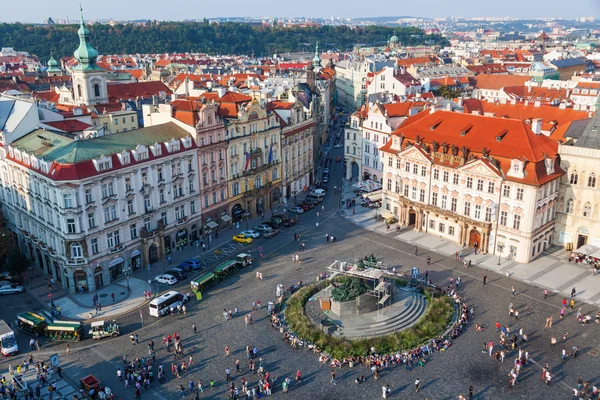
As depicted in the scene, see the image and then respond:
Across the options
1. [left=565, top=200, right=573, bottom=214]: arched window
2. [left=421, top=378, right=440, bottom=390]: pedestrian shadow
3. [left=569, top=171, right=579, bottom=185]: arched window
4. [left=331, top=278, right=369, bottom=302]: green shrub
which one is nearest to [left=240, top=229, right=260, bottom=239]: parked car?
[left=331, top=278, right=369, bottom=302]: green shrub

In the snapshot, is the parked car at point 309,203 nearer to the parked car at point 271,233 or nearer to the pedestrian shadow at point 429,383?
the parked car at point 271,233

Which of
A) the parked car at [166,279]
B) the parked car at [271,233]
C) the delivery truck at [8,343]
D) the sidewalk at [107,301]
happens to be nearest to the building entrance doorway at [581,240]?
the parked car at [271,233]

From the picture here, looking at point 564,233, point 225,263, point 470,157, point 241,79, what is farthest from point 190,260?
point 241,79

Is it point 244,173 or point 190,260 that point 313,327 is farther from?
point 244,173

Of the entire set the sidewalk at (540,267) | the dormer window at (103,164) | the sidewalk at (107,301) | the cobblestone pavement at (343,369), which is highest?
the dormer window at (103,164)

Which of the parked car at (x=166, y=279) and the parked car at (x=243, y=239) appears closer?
the parked car at (x=166, y=279)

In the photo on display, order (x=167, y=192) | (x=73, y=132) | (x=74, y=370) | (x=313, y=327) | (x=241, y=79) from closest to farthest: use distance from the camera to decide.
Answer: (x=74, y=370) → (x=313, y=327) → (x=167, y=192) → (x=73, y=132) → (x=241, y=79)
